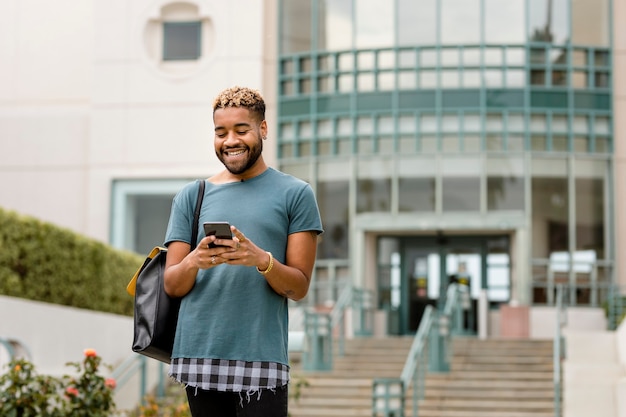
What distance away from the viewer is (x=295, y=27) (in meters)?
24.7

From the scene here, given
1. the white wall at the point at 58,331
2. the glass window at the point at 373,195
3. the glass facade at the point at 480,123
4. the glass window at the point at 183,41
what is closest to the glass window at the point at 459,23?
the glass facade at the point at 480,123

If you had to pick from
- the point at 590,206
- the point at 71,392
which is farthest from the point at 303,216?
the point at 590,206

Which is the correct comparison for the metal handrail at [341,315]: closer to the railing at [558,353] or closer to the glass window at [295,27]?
the railing at [558,353]

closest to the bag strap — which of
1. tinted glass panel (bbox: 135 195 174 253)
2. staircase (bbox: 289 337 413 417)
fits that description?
staircase (bbox: 289 337 413 417)

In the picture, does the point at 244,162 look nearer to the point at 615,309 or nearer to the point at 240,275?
the point at 240,275

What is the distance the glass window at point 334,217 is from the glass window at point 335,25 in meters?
2.99

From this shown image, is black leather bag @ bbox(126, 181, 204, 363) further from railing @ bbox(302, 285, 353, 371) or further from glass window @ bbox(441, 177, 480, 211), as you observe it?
glass window @ bbox(441, 177, 480, 211)

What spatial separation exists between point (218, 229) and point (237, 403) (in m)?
0.55

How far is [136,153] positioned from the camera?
24.5 metres

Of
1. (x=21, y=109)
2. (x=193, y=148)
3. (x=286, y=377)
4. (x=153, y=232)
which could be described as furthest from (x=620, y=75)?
(x=286, y=377)

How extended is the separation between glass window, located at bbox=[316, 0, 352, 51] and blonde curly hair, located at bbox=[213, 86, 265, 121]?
20.9 m

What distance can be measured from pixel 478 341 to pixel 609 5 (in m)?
8.54

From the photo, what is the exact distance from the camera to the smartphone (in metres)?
3.10

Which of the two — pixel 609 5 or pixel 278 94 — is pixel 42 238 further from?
pixel 609 5
